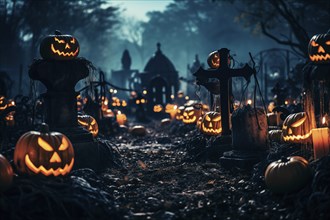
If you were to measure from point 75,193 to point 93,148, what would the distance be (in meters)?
3.93

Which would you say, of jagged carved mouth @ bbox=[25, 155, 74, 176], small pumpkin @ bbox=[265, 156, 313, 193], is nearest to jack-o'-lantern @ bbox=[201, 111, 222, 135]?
small pumpkin @ bbox=[265, 156, 313, 193]

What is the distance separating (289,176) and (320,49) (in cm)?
352

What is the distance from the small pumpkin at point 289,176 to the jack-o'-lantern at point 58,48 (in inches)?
201

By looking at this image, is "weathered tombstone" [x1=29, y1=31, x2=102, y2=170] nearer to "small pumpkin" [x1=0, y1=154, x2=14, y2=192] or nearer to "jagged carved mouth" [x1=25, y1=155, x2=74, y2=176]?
"jagged carved mouth" [x1=25, y1=155, x2=74, y2=176]

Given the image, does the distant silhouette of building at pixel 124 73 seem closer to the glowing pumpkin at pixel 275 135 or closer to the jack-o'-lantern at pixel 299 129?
the glowing pumpkin at pixel 275 135

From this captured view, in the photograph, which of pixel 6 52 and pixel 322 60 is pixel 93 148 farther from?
pixel 6 52

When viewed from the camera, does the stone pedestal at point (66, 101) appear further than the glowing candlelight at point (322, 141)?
Yes

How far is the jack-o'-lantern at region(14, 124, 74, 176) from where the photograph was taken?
6816 millimetres

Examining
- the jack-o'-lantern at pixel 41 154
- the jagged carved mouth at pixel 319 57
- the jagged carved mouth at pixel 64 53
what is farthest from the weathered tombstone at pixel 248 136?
the jack-o'-lantern at pixel 41 154

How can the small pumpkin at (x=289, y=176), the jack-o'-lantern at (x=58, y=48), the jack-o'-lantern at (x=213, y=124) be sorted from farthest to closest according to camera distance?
the jack-o'-lantern at (x=213, y=124), the jack-o'-lantern at (x=58, y=48), the small pumpkin at (x=289, y=176)

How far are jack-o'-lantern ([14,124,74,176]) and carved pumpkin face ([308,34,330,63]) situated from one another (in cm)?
521

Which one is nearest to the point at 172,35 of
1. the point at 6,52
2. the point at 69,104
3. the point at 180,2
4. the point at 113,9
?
the point at 180,2

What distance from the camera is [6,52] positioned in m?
44.0

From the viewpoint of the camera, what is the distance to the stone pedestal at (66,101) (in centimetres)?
977
